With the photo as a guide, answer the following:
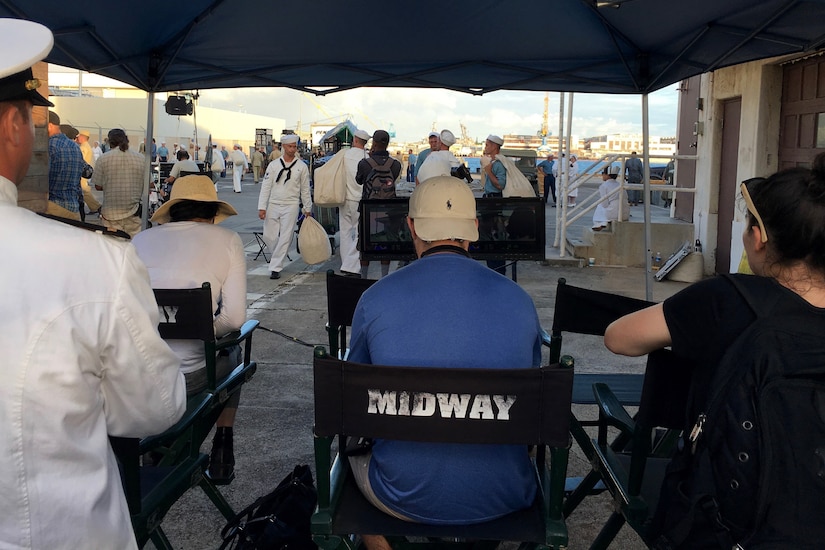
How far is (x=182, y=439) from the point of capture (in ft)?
10.6

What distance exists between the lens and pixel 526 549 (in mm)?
2281

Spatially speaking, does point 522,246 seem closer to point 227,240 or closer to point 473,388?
point 227,240

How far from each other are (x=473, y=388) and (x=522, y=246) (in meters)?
4.28

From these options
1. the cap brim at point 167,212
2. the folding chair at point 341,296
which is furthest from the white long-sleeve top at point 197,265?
the folding chair at point 341,296

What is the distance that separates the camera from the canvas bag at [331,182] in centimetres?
940

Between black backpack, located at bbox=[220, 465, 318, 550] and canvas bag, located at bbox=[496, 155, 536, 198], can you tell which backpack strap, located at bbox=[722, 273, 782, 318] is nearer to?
black backpack, located at bbox=[220, 465, 318, 550]

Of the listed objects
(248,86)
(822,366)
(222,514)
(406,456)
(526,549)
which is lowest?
(222,514)

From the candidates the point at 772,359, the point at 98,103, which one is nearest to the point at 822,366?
the point at 772,359

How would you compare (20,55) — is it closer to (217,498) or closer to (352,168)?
(217,498)

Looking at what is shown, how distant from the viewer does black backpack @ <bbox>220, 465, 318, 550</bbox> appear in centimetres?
267

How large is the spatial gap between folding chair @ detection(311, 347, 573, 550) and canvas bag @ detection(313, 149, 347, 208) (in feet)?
24.4

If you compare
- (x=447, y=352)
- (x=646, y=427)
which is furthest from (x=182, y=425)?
(x=646, y=427)

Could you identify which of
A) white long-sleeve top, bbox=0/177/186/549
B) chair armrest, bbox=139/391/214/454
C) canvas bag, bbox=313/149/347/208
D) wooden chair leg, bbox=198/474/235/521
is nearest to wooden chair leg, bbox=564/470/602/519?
wooden chair leg, bbox=198/474/235/521

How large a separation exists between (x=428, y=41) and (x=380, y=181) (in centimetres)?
331
